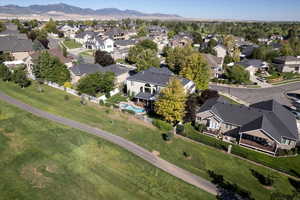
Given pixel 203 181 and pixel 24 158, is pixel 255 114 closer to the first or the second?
pixel 203 181

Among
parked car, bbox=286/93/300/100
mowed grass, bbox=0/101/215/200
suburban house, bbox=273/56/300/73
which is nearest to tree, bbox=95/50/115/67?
mowed grass, bbox=0/101/215/200

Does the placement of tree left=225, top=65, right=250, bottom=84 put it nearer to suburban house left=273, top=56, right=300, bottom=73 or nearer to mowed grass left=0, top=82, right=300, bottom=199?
suburban house left=273, top=56, right=300, bottom=73

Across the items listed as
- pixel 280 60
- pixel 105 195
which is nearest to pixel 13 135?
pixel 105 195

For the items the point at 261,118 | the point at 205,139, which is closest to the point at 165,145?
the point at 205,139

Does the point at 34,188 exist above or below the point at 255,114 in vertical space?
below

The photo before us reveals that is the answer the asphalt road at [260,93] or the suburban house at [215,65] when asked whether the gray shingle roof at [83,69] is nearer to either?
the asphalt road at [260,93]

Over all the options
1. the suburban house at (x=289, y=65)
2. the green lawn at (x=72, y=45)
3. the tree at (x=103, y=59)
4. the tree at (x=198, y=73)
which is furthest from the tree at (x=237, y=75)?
the green lawn at (x=72, y=45)
